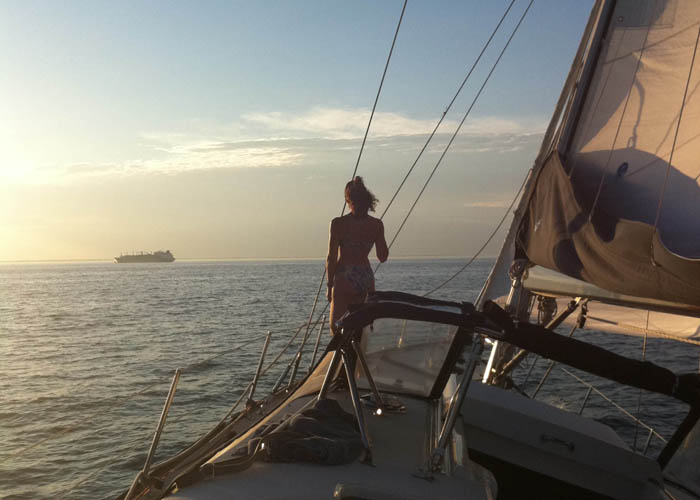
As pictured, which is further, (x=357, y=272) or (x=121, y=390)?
(x=121, y=390)

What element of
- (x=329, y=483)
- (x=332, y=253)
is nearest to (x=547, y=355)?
(x=329, y=483)

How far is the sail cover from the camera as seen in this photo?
12.5ft

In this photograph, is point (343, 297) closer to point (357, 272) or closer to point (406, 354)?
point (357, 272)

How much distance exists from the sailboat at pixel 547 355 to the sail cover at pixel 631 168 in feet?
0.04

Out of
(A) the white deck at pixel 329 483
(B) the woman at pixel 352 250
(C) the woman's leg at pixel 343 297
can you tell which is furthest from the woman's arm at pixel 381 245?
(A) the white deck at pixel 329 483

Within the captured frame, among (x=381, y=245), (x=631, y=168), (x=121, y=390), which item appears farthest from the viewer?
(x=121, y=390)

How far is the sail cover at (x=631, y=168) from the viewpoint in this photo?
12.5ft

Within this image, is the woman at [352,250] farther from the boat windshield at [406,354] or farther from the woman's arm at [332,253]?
the boat windshield at [406,354]

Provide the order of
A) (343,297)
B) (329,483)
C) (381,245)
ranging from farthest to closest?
(381,245) < (343,297) < (329,483)

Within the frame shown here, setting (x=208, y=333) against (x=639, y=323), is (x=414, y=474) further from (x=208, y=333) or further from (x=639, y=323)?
(x=208, y=333)

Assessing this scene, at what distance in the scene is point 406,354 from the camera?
403cm

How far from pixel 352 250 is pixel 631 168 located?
101 inches

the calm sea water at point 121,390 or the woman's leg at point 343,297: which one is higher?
the woman's leg at point 343,297

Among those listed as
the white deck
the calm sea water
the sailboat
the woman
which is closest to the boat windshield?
the sailboat
